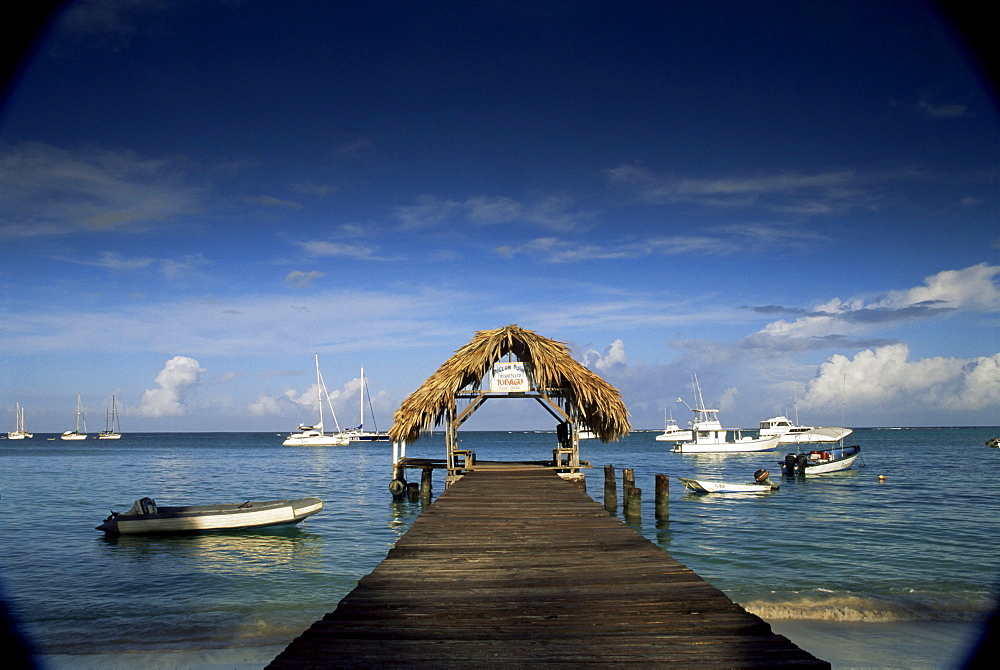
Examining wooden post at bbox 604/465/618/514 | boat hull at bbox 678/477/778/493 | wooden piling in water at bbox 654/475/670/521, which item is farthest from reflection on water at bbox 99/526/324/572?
boat hull at bbox 678/477/778/493

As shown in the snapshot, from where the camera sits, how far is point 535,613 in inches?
204

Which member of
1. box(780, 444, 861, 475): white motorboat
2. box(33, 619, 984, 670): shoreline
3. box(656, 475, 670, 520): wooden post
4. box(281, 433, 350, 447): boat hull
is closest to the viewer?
box(33, 619, 984, 670): shoreline

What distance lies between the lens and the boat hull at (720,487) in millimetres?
28297

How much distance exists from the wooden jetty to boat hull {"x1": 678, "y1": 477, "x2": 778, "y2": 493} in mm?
21365

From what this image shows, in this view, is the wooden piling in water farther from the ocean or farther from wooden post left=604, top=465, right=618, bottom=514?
wooden post left=604, top=465, right=618, bottom=514

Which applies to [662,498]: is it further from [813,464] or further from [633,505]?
[813,464]

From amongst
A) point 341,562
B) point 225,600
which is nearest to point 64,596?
point 225,600

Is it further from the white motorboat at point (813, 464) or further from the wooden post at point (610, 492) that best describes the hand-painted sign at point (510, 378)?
the white motorboat at point (813, 464)

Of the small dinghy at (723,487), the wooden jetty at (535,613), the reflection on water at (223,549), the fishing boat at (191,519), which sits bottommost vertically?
the small dinghy at (723,487)

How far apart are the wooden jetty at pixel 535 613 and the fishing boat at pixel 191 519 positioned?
12.7 metres

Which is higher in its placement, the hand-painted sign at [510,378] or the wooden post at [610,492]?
the hand-painted sign at [510,378]

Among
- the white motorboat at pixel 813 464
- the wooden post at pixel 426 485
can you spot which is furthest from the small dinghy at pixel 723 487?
the wooden post at pixel 426 485

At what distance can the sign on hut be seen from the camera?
18.9m

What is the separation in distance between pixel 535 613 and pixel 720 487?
84.2 feet
